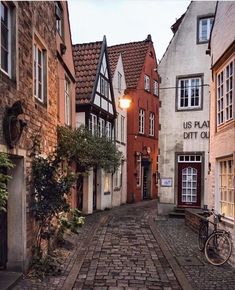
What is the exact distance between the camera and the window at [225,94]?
834 centimetres

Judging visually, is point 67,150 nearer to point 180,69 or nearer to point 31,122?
point 31,122

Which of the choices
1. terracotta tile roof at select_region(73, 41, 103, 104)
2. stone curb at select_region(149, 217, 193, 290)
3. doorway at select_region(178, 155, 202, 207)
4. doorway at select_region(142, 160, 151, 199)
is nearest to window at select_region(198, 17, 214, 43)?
terracotta tile roof at select_region(73, 41, 103, 104)

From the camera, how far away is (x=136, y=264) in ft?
26.3

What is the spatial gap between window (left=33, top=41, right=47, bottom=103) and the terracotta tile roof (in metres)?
7.20

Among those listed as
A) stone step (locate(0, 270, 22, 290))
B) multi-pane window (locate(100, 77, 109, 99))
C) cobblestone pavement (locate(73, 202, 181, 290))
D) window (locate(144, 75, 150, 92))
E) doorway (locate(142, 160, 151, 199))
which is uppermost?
window (locate(144, 75, 150, 92))

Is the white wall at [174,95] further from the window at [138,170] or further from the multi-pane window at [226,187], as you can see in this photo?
the window at [138,170]

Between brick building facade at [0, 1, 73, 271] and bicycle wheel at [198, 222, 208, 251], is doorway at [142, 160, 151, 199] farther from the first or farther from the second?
brick building facade at [0, 1, 73, 271]

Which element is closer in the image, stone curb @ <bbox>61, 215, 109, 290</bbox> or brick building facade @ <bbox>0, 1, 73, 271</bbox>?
brick building facade @ <bbox>0, 1, 73, 271</bbox>

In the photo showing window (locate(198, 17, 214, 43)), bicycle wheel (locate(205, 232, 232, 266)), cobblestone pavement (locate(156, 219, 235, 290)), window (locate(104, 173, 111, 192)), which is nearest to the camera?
cobblestone pavement (locate(156, 219, 235, 290))

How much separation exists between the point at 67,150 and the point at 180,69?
7.97 metres

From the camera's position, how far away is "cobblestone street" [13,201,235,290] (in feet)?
21.8

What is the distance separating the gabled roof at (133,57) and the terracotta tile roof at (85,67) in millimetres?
5777

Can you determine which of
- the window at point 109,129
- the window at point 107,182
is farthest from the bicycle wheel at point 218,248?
the window at point 109,129

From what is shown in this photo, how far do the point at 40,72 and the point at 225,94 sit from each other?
4515 millimetres
